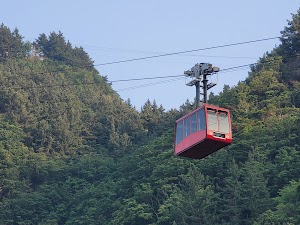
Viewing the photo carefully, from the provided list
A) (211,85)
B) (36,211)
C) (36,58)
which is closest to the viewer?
(211,85)

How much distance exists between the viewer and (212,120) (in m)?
26.1

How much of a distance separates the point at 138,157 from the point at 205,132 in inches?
1391

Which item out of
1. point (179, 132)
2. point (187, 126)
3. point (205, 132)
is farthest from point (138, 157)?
point (205, 132)

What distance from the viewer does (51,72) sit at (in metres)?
86.6

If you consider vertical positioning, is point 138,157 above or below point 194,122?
above

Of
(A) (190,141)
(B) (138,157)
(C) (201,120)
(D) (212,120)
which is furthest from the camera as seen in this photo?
(B) (138,157)

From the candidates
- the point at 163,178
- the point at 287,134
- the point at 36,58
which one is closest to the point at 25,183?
the point at 163,178

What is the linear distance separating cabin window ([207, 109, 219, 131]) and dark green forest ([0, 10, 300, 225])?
48.0 feet

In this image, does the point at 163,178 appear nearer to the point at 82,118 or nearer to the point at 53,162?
the point at 53,162

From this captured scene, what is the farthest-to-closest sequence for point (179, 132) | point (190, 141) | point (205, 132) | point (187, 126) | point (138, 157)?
point (138, 157) < point (179, 132) < point (187, 126) < point (190, 141) < point (205, 132)

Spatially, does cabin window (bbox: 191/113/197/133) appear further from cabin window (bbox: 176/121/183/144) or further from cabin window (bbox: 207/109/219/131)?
cabin window (bbox: 176/121/183/144)

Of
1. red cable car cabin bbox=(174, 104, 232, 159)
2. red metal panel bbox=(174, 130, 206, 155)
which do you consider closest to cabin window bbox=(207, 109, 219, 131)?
red cable car cabin bbox=(174, 104, 232, 159)

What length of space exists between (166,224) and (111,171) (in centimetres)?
1479

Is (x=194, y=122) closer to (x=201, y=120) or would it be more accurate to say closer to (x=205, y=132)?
(x=201, y=120)
